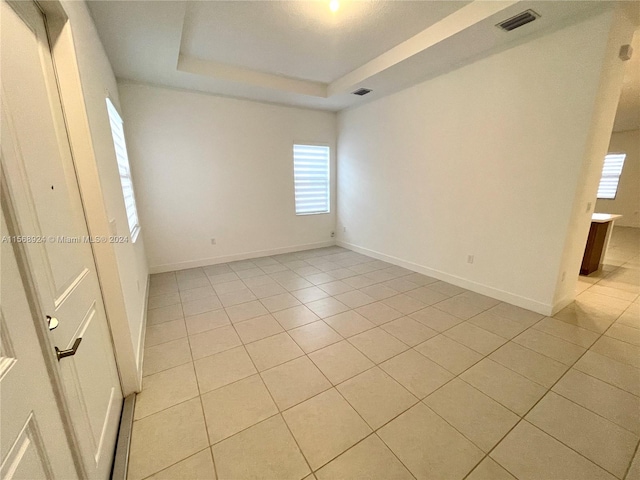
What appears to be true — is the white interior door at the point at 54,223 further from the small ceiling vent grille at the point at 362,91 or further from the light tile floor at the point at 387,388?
the small ceiling vent grille at the point at 362,91

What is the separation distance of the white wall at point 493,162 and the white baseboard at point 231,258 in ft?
5.47

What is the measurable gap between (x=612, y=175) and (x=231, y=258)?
10.7 meters

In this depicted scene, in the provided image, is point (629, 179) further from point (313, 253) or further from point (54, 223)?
point (54, 223)

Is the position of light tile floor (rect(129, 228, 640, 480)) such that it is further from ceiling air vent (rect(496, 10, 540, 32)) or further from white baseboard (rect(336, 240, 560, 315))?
ceiling air vent (rect(496, 10, 540, 32))

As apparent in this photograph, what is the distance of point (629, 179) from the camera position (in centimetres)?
721

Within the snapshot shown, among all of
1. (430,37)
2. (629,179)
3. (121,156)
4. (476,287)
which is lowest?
(476,287)

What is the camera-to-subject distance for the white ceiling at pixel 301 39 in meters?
2.20

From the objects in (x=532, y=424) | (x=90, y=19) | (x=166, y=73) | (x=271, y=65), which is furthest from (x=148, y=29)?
(x=532, y=424)

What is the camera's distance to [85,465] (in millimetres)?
970

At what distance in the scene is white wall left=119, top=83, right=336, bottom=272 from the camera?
372 cm

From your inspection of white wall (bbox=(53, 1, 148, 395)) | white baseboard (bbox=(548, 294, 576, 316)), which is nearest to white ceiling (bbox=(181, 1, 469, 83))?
white wall (bbox=(53, 1, 148, 395))

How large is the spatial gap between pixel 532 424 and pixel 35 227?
260cm

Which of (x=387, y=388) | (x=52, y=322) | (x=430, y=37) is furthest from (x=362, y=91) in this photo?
(x=52, y=322)

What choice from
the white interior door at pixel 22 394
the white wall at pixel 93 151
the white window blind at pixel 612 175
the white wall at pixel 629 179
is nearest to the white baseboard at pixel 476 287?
the white wall at pixel 93 151
